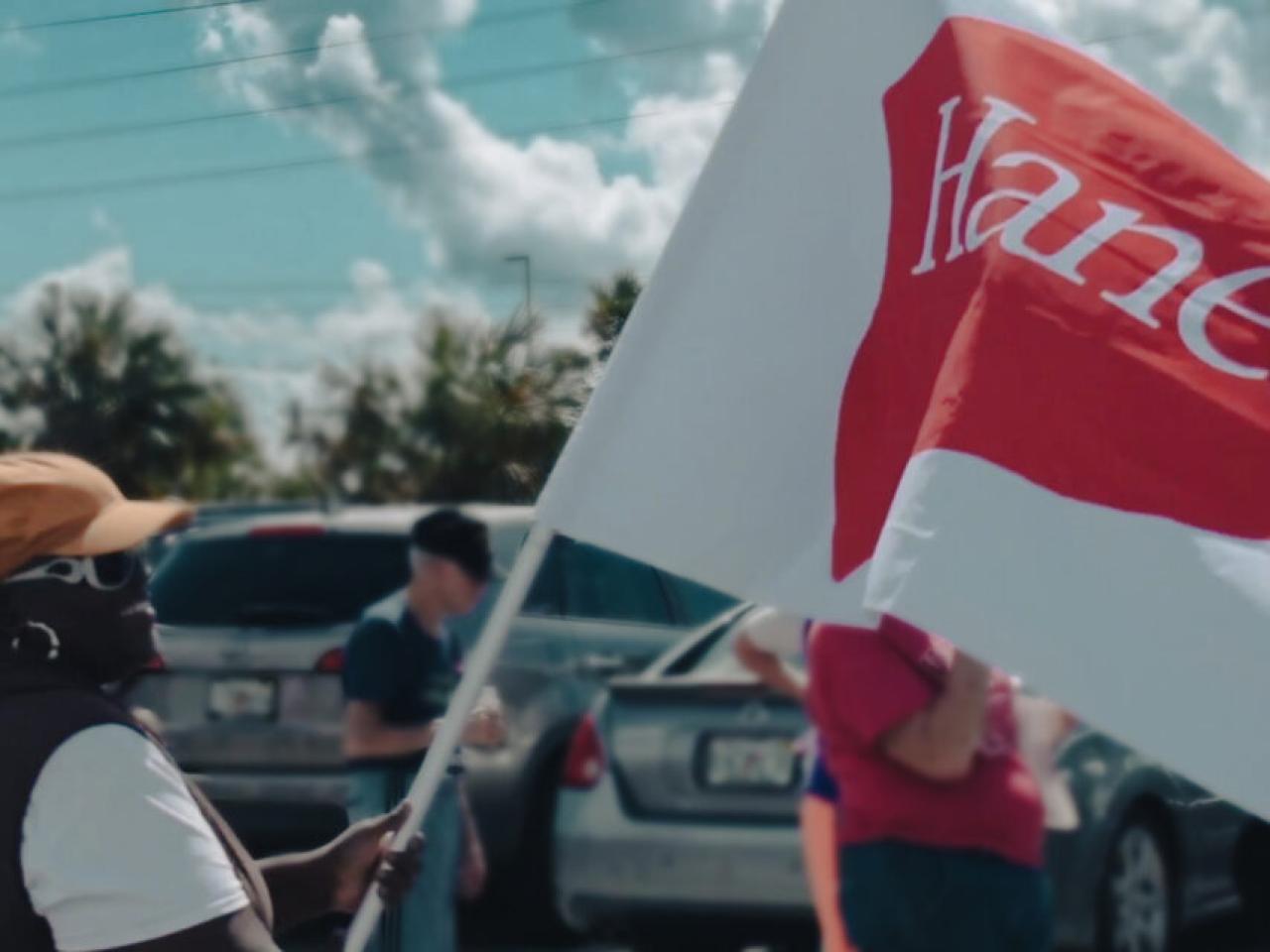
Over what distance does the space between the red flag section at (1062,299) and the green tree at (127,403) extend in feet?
30.7

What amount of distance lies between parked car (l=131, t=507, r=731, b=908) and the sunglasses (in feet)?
16.7

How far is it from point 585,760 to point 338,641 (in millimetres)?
1062

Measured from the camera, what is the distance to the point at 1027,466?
243 centimetres

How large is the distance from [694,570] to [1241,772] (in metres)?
0.73

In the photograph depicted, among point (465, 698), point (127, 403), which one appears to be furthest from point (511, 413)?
point (127, 403)

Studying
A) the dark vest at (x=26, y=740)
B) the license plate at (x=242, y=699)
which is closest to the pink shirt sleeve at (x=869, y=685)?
the dark vest at (x=26, y=740)

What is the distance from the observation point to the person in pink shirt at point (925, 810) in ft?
13.7

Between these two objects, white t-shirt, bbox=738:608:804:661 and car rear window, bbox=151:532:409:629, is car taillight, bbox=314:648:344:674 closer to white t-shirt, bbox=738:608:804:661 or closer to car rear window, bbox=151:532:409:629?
car rear window, bbox=151:532:409:629

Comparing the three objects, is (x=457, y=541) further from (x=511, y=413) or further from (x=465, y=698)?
(x=465, y=698)

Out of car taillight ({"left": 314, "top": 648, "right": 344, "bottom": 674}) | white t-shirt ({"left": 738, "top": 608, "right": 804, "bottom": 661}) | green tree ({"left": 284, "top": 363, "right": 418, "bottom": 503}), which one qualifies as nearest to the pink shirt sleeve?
white t-shirt ({"left": 738, "top": 608, "right": 804, "bottom": 661})

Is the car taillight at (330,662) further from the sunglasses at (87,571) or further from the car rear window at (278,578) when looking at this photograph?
the sunglasses at (87,571)

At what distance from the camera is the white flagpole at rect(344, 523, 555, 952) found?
105 inches

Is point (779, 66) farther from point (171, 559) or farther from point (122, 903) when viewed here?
point (171, 559)

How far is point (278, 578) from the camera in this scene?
8.12 metres
